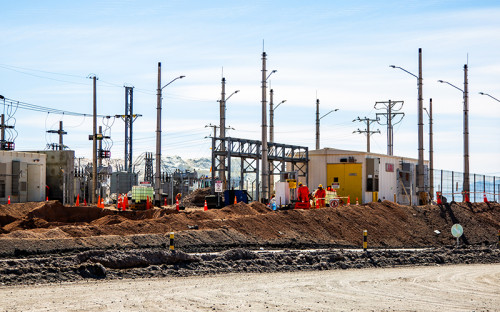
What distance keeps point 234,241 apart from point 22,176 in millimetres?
26735

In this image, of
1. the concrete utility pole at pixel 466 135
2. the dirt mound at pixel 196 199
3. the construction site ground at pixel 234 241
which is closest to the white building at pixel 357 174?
the concrete utility pole at pixel 466 135

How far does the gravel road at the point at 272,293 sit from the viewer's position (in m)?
14.0

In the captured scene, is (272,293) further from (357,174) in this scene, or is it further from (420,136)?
(357,174)

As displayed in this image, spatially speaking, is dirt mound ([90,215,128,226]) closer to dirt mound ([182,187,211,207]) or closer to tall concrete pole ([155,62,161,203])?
tall concrete pole ([155,62,161,203])

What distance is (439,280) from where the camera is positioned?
19.4 meters

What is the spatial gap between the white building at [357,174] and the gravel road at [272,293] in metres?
27.1

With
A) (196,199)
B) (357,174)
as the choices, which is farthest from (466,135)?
(196,199)

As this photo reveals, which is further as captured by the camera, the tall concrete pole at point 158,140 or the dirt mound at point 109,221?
the tall concrete pole at point 158,140

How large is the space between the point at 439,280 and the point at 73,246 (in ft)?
40.9

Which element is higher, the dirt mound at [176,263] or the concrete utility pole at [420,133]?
the concrete utility pole at [420,133]

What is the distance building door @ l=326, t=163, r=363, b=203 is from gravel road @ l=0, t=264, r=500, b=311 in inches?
1069

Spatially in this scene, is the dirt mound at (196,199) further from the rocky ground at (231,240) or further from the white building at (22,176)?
the rocky ground at (231,240)

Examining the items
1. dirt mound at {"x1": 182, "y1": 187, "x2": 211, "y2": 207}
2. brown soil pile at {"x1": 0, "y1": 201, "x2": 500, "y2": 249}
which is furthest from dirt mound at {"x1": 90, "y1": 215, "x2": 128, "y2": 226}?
dirt mound at {"x1": 182, "y1": 187, "x2": 211, "y2": 207}

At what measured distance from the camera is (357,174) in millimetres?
47938
